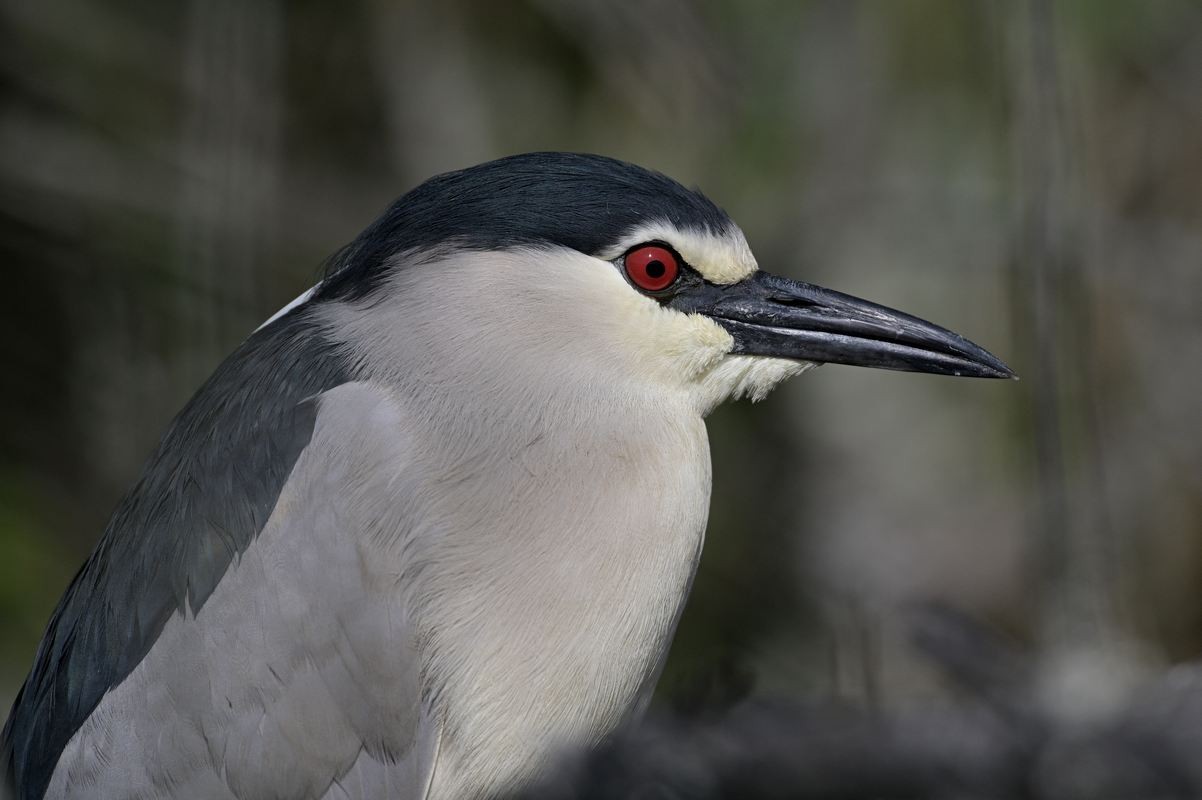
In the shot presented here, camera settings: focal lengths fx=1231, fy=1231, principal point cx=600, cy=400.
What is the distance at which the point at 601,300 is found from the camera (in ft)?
4.91

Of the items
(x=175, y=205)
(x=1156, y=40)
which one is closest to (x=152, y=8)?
(x=175, y=205)

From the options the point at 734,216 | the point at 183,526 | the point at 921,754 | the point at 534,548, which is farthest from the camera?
the point at 734,216

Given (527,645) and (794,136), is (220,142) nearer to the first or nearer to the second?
(794,136)

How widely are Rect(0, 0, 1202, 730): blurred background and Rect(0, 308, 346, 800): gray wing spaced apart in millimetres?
1761

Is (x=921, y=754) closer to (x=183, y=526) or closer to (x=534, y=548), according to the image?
(x=534, y=548)

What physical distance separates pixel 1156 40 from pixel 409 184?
2.18 metres

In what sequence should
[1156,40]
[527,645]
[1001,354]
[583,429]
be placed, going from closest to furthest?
[527,645] < [583,429] < [1156,40] < [1001,354]

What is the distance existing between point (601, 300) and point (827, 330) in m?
0.28

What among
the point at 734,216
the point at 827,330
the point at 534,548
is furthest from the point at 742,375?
the point at 734,216

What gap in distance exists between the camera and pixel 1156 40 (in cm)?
327

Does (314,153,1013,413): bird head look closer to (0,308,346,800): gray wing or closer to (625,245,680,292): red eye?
(625,245,680,292): red eye

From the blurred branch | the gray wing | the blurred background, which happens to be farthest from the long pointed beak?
the blurred background

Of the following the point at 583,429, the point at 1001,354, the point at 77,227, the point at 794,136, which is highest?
the point at 794,136

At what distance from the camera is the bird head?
149 centimetres
